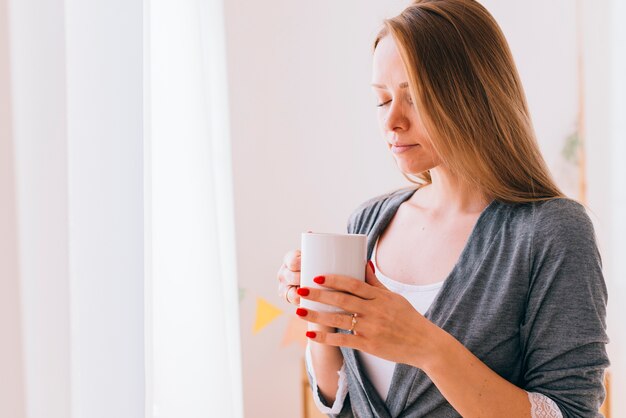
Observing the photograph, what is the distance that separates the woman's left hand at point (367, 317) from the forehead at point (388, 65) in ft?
1.21

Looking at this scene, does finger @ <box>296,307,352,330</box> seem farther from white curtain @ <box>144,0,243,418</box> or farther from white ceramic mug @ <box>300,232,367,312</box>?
white curtain @ <box>144,0,243,418</box>

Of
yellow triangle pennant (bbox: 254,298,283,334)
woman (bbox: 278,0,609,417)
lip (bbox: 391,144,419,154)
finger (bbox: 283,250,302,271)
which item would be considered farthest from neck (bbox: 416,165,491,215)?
yellow triangle pennant (bbox: 254,298,283,334)

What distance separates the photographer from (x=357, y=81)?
96.3 inches

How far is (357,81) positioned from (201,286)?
1.68 m

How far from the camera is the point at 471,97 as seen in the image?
0.95 m

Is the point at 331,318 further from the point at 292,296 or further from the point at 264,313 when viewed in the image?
the point at 264,313

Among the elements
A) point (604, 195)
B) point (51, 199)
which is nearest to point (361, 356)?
point (51, 199)

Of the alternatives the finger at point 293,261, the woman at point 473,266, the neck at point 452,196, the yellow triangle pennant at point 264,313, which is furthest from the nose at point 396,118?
the yellow triangle pennant at point 264,313

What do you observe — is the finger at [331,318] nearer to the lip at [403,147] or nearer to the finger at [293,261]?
the finger at [293,261]

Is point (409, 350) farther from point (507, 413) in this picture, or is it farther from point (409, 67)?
point (409, 67)

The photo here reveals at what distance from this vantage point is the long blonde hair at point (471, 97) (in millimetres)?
932

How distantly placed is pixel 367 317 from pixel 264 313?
167 cm

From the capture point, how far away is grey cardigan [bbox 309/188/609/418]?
0.85 metres

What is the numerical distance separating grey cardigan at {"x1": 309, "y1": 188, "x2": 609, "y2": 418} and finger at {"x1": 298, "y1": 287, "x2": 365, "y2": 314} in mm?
264
